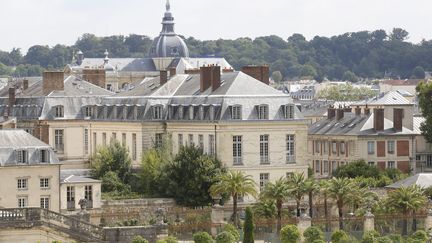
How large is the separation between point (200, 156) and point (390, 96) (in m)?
40.5

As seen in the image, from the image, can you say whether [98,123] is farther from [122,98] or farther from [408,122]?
[408,122]

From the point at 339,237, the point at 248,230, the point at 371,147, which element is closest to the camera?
the point at 248,230

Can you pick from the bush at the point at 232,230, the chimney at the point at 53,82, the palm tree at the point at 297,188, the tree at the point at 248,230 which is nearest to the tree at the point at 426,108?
the chimney at the point at 53,82

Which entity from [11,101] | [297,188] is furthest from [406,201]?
[11,101]

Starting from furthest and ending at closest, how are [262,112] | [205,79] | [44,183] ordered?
[205,79]
[262,112]
[44,183]

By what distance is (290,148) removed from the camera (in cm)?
8419

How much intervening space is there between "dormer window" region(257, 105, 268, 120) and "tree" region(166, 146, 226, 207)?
14.7 ft

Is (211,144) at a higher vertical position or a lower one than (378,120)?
lower

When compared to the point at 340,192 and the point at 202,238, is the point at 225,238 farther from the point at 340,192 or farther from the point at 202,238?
the point at 340,192

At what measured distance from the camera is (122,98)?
8994 cm

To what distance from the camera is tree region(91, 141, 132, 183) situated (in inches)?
3292

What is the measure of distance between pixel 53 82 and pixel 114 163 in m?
14.6

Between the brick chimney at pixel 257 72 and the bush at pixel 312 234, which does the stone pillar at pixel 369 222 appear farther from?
the brick chimney at pixel 257 72

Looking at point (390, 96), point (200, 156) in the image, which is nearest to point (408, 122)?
point (390, 96)
